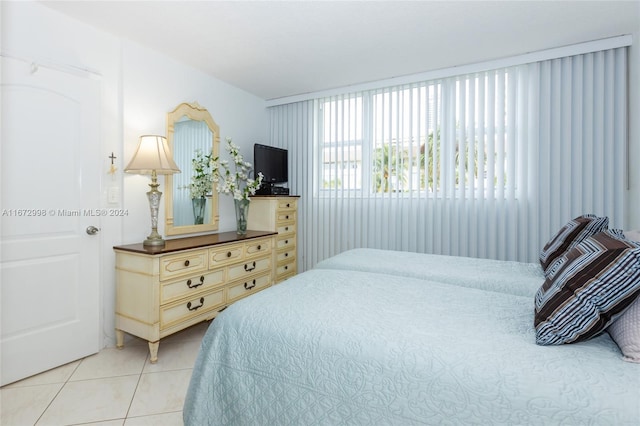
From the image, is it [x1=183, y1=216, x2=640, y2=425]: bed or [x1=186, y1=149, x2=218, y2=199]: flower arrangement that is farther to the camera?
[x1=186, y1=149, x2=218, y2=199]: flower arrangement

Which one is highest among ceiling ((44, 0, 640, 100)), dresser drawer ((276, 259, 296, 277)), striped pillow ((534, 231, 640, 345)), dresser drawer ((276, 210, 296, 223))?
ceiling ((44, 0, 640, 100))

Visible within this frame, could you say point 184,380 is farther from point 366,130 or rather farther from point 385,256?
point 366,130

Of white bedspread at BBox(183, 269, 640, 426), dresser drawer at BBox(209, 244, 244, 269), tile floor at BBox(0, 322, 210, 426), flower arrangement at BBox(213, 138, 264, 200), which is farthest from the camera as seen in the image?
flower arrangement at BBox(213, 138, 264, 200)

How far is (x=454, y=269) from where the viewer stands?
2.12 meters

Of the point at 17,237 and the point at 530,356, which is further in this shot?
the point at 17,237

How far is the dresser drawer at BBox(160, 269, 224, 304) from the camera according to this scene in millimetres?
2385

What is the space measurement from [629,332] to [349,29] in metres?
2.51

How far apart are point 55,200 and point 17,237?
1.07 ft

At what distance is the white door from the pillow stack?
2908 mm

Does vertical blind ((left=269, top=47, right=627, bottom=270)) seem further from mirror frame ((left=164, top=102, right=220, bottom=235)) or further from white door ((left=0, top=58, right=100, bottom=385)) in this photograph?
white door ((left=0, top=58, right=100, bottom=385))

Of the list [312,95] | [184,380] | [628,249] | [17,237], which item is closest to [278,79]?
[312,95]

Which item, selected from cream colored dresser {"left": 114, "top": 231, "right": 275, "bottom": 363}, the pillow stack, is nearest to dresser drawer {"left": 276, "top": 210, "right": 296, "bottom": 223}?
cream colored dresser {"left": 114, "top": 231, "right": 275, "bottom": 363}

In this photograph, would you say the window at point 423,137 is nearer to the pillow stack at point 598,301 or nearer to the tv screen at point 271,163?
the tv screen at point 271,163

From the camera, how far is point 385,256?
99.5 inches
